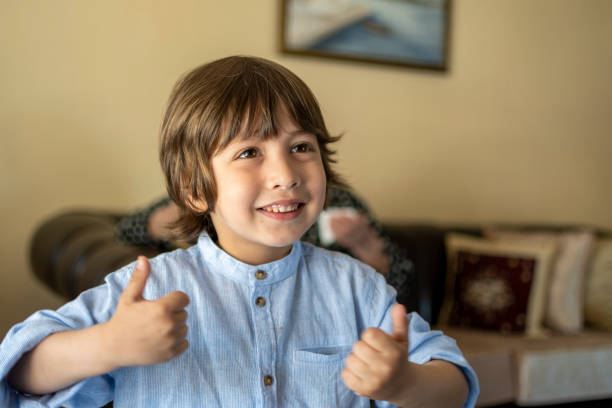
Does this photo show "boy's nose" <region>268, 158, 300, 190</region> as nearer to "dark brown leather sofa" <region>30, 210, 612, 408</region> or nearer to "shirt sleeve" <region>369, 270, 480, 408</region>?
"shirt sleeve" <region>369, 270, 480, 408</region>

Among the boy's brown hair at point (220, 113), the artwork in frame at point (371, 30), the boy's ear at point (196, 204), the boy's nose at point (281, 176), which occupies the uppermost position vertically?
the artwork in frame at point (371, 30)

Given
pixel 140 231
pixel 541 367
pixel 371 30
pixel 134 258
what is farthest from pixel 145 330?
pixel 371 30

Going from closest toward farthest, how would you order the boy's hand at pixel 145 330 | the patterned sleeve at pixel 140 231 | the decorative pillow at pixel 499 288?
the boy's hand at pixel 145 330 → the patterned sleeve at pixel 140 231 → the decorative pillow at pixel 499 288

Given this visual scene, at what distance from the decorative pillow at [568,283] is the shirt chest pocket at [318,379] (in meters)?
1.80

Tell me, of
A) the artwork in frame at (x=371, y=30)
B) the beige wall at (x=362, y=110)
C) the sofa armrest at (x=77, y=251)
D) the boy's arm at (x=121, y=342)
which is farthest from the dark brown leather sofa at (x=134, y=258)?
the artwork in frame at (x=371, y=30)

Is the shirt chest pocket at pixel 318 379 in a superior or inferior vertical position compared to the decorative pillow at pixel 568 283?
superior

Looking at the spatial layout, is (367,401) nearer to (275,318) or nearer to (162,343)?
(275,318)

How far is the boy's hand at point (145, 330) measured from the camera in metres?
0.60

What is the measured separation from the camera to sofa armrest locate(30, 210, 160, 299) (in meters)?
1.17

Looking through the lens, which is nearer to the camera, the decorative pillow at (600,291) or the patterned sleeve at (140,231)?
the patterned sleeve at (140,231)

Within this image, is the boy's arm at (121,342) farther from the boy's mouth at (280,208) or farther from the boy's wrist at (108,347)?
the boy's mouth at (280,208)

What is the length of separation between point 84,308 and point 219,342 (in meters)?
0.17

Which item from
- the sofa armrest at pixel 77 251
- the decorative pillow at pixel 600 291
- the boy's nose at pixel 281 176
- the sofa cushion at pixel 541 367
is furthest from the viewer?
the decorative pillow at pixel 600 291

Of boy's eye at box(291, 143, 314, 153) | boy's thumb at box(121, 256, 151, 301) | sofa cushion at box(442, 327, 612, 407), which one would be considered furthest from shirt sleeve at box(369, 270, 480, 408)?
sofa cushion at box(442, 327, 612, 407)
